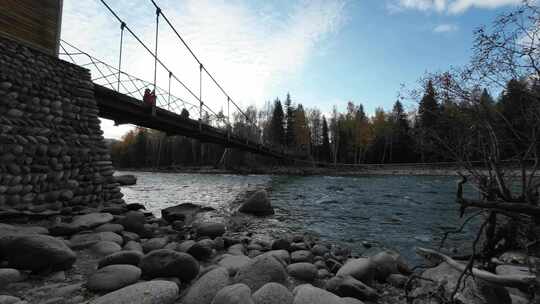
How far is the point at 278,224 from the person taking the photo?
6.68 m

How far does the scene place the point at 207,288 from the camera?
2.35 metres

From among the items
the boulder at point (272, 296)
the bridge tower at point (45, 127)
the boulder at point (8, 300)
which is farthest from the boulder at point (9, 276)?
the bridge tower at point (45, 127)

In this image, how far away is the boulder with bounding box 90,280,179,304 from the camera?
1.93 m

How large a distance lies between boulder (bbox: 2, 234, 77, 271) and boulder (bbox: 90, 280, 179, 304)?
3.96 feet

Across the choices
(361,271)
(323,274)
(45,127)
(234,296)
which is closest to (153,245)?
(234,296)

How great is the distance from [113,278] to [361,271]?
2.99 metres

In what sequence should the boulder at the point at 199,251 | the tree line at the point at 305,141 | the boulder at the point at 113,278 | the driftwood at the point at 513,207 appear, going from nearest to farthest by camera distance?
the driftwood at the point at 513,207, the boulder at the point at 113,278, the boulder at the point at 199,251, the tree line at the point at 305,141

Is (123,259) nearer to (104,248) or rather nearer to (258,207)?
(104,248)

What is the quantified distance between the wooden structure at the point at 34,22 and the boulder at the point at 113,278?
6.70m

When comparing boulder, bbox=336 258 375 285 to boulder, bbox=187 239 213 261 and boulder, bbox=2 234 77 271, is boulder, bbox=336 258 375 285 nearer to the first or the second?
boulder, bbox=187 239 213 261

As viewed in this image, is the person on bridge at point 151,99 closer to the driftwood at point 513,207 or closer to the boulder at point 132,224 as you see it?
the boulder at point 132,224

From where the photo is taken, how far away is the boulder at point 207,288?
222cm

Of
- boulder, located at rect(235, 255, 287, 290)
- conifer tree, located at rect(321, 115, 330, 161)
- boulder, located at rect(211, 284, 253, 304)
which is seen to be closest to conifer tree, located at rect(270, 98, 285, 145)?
conifer tree, located at rect(321, 115, 330, 161)

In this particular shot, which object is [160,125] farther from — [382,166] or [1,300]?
[382,166]
